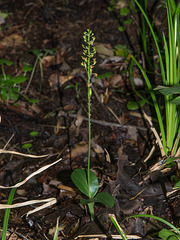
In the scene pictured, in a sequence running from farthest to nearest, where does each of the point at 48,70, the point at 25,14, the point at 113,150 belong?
the point at 25,14, the point at 48,70, the point at 113,150

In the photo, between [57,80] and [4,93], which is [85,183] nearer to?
[4,93]

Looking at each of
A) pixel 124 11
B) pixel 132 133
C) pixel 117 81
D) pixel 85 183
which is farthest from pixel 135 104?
pixel 124 11

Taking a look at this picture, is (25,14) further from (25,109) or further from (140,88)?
(140,88)

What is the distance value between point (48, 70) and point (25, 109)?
530mm

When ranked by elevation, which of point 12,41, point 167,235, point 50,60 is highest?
point 12,41

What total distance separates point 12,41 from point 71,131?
4.98 feet

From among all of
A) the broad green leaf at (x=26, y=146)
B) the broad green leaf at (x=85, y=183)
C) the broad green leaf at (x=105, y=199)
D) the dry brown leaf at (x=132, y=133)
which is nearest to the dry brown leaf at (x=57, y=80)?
the broad green leaf at (x=26, y=146)

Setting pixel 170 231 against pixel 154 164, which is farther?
pixel 154 164

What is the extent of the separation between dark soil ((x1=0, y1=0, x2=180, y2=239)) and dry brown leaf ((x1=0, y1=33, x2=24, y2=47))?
0.4 inches

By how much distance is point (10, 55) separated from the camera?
297cm

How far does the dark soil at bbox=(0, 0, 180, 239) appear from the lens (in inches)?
58.1

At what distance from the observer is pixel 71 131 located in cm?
215

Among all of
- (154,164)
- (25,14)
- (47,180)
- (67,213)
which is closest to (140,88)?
(154,164)

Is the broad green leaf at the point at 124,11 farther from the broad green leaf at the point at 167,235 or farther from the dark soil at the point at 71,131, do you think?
the broad green leaf at the point at 167,235
